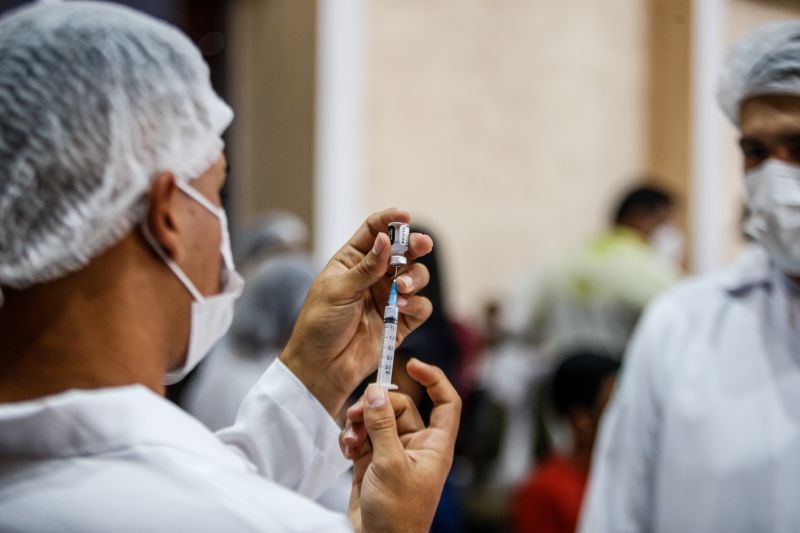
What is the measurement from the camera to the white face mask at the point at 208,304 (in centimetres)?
97

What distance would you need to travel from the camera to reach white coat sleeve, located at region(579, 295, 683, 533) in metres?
1.56

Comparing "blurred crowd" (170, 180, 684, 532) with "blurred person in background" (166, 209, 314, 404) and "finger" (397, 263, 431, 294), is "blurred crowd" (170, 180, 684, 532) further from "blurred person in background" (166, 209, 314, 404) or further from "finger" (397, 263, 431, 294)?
"finger" (397, 263, 431, 294)

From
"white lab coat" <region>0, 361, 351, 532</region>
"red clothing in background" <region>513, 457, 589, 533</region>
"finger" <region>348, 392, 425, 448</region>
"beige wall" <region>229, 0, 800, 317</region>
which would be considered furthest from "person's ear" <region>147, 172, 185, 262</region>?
"beige wall" <region>229, 0, 800, 317</region>

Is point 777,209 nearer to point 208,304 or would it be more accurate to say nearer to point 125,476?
point 208,304

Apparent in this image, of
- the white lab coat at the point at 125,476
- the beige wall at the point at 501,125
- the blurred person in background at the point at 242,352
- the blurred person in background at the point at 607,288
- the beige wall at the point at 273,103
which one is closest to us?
the white lab coat at the point at 125,476

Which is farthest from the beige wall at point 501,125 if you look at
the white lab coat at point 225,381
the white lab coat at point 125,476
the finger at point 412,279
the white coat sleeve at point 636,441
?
the white lab coat at point 125,476

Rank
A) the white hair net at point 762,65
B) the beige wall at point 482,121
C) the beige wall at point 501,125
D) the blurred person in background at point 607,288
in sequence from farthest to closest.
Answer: the beige wall at point 501,125, the beige wall at point 482,121, the blurred person in background at point 607,288, the white hair net at point 762,65

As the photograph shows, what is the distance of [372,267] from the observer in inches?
38.2

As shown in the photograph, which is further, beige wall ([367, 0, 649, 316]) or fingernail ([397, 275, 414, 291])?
beige wall ([367, 0, 649, 316])

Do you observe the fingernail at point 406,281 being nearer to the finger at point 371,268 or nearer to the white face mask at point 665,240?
the finger at point 371,268

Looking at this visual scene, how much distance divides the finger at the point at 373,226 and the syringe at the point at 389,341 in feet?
0.21

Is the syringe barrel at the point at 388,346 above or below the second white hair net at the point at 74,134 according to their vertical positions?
below

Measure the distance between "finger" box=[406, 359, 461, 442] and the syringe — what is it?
3 centimetres

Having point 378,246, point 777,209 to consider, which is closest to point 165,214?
point 378,246
